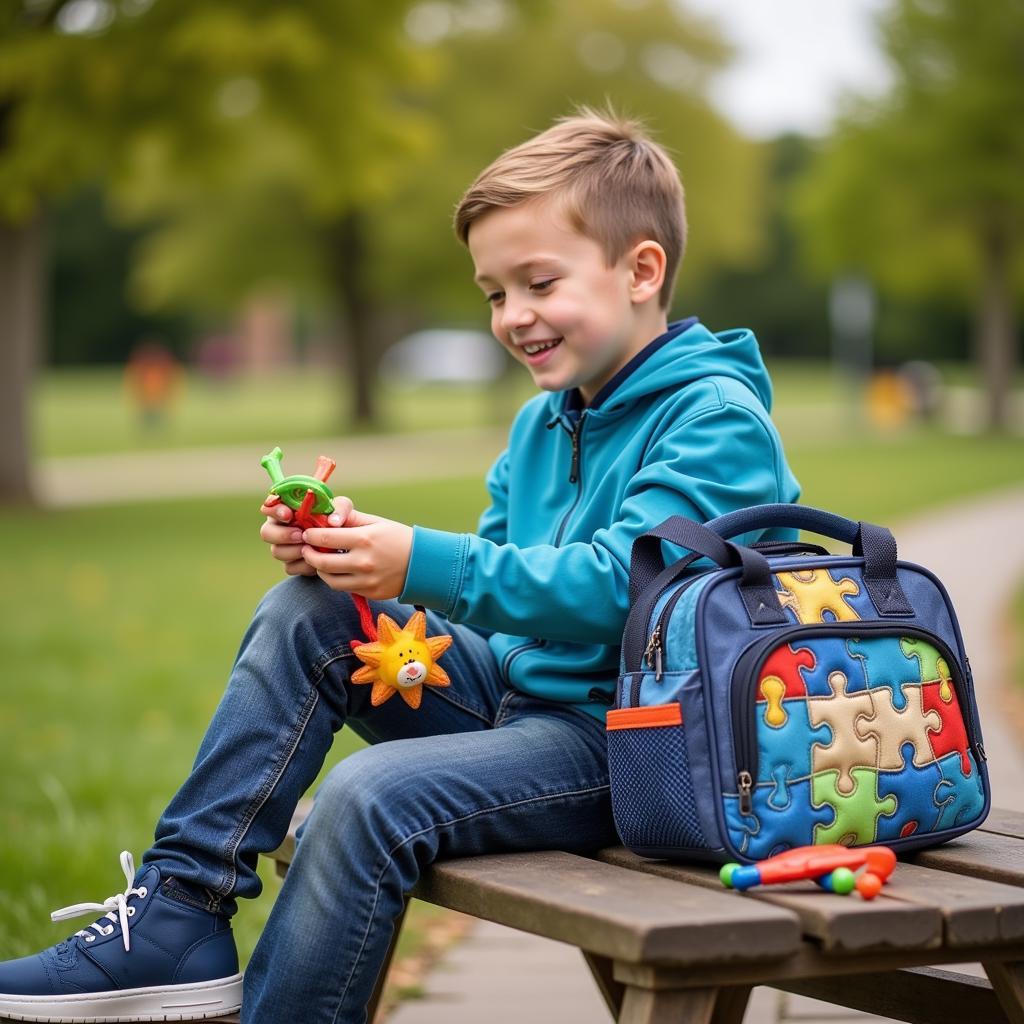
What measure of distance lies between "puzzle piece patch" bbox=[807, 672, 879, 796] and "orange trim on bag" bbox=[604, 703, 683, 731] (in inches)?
7.4

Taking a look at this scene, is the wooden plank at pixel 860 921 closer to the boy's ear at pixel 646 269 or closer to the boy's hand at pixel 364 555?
the boy's hand at pixel 364 555

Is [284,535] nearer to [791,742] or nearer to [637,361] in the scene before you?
[637,361]

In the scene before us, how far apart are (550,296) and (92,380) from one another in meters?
54.8

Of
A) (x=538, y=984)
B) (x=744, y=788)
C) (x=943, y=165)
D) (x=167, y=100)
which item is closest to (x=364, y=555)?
(x=744, y=788)

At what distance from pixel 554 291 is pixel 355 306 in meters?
27.3

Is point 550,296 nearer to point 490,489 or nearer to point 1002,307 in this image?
point 490,489

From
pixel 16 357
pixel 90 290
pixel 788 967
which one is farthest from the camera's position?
pixel 90 290

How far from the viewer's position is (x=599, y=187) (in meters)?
2.84

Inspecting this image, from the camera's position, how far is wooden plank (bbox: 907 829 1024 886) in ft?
7.73

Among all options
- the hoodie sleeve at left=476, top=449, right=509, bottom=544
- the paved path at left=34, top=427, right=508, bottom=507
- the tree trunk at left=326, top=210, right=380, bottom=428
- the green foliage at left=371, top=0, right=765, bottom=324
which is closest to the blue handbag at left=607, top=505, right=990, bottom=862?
the hoodie sleeve at left=476, top=449, right=509, bottom=544

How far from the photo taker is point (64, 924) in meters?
3.90

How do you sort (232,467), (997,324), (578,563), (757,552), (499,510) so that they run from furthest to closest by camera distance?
(997,324) < (232,467) < (499,510) < (578,563) < (757,552)

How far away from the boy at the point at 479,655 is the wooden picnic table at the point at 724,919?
120 mm

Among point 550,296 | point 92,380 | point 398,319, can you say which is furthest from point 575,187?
point 92,380
